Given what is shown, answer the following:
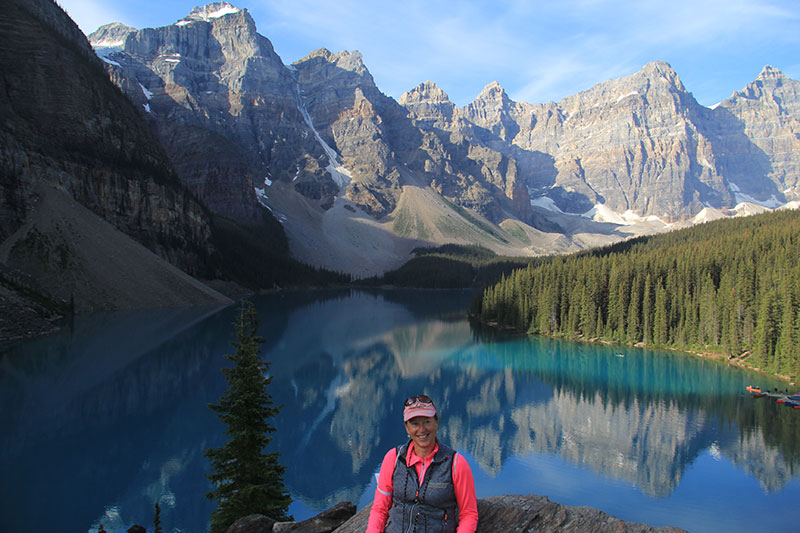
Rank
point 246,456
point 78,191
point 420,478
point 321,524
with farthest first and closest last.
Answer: point 78,191 → point 246,456 → point 321,524 → point 420,478

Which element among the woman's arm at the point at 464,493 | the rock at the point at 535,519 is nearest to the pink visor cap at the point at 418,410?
the woman's arm at the point at 464,493

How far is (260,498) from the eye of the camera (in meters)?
14.4

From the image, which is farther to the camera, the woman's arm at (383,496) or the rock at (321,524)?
the rock at (321,524)

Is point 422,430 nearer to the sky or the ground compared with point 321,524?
nearer to the sky

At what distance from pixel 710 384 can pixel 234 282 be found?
104847 millimetres

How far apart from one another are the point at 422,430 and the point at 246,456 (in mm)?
10931

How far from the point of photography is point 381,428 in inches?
1265

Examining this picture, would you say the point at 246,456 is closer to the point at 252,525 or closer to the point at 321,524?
the point at 252,525

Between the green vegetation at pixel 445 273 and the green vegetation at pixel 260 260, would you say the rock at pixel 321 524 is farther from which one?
the green vegetation at pixel 445 273

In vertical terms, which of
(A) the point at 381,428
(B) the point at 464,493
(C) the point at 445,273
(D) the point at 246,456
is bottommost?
(A) the point at 381,428

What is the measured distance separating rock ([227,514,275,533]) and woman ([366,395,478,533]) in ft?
11.8

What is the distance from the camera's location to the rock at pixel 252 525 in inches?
336

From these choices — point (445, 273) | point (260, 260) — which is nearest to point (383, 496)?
point (260, 260)

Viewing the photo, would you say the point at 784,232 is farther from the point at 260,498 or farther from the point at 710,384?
the point at 260,498
